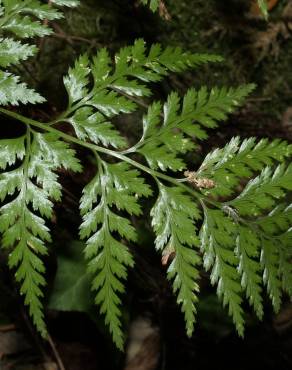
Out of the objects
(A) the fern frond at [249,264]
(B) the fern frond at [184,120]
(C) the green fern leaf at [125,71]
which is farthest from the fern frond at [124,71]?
(A) the fern frond at [249,264]

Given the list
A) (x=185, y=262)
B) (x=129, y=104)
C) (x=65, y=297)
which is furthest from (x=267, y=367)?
(x=129, y=104)

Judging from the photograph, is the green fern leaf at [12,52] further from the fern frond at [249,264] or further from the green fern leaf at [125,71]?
the fern frond at [249,264]

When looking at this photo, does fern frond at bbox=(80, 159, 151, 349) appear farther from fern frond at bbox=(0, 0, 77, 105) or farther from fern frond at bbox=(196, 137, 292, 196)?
fern frond at bbox=(0, 0, 77, 105)

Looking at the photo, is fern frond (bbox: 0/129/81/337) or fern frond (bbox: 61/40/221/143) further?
fern frond (bbox: 61/40/221/143)

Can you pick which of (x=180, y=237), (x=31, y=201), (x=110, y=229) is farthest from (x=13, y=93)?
(x=180, y=237)

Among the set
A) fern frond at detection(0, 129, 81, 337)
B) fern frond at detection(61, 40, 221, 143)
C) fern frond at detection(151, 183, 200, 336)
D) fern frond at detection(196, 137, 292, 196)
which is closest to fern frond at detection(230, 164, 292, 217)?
fern frond at detection(196, 137, 292, 196)

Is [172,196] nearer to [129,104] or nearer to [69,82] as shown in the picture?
[129,104]
